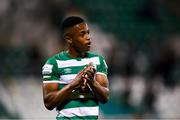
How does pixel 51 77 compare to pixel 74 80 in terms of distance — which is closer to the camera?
pixel 74 80

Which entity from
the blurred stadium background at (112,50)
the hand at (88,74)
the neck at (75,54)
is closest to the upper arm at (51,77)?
the neck at (75,54)

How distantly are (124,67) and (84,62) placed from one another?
263 inches

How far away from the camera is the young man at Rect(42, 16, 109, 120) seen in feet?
14.9

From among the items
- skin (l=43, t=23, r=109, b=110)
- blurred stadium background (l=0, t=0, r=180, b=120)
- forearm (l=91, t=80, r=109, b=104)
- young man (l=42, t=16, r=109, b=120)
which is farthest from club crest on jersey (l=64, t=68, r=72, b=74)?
blurred stadium background (l=0, t=0, r=180, b=120)

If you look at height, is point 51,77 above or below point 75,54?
below

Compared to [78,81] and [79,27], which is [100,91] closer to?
[78,81]

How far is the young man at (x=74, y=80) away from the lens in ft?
14.9

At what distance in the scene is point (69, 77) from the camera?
4625 millimetres

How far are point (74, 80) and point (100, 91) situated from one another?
19 cm

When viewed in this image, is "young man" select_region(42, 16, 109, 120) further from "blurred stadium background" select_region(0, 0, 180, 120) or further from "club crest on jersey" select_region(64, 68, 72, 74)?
"blurred stadium background" select_region(0, 0, 180, 120)

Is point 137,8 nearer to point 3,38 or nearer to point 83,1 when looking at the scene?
point 83,1

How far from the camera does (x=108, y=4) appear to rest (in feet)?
38.4

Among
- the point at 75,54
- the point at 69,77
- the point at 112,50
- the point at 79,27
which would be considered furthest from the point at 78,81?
the point at 112,50

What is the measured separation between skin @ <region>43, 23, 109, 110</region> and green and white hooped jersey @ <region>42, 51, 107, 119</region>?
47 mm
